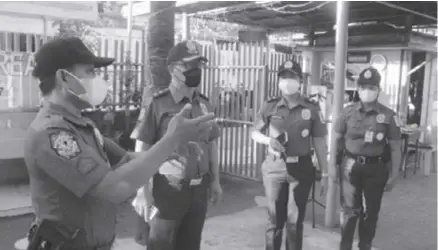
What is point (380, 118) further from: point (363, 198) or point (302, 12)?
point (302, 12)

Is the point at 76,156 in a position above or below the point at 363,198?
above

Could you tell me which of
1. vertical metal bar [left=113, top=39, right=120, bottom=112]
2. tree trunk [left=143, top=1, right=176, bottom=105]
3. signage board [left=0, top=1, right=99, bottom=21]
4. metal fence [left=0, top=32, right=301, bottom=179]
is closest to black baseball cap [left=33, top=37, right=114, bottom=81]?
tree trunk [left=143, top=1, right=176, bottom=105]

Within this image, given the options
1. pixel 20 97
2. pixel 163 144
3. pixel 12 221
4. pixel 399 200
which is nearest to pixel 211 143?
pixel 163 144

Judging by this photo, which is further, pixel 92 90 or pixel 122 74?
pixel 122 74

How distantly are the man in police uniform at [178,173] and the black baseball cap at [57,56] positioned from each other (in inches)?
49.4

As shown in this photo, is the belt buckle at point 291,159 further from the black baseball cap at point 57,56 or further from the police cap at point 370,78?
the black baseball cap at point 57,56

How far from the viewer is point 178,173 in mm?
3123

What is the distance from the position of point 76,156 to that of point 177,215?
56.6 inches

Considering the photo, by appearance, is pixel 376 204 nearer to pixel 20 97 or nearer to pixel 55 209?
pixel 55 209

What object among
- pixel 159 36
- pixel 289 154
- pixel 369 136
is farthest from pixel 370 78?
pixel 159 36

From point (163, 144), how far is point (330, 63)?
28.9 ft

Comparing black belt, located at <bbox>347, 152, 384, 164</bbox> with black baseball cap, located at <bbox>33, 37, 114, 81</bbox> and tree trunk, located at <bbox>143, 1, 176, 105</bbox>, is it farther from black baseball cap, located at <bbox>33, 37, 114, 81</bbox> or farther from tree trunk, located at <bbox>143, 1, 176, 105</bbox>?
black baseball cap, located at <bbox>33, 37, 114, 81</bbox>

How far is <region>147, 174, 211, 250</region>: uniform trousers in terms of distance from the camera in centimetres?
311

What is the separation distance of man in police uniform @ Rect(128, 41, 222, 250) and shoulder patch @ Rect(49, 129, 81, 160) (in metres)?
1.28
